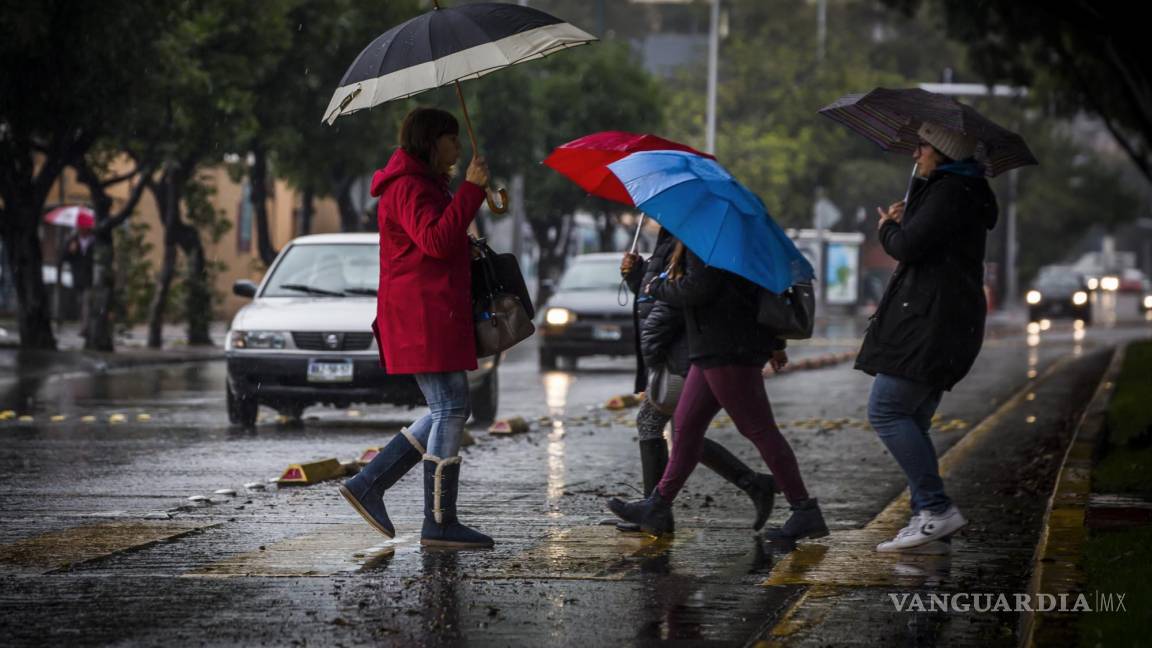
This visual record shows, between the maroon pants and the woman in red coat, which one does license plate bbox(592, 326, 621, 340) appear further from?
the woman in red coat

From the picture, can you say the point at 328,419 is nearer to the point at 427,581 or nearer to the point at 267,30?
the point at 427,581

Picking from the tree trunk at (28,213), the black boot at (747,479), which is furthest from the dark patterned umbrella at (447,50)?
the tree trunk at (28,213)

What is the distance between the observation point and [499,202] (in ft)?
26.6

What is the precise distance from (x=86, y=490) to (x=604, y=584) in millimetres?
4428

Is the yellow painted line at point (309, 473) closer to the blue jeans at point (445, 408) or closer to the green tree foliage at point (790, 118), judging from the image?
the blue jeans at point (445, 408)

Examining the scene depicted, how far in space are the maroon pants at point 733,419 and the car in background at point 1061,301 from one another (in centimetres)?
4601

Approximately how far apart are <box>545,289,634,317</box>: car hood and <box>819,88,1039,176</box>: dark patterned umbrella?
54.3 ft

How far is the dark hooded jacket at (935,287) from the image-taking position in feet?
26.0

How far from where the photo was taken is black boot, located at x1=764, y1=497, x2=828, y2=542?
846cm

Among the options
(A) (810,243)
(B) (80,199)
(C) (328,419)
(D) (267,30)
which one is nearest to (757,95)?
(A) (810,243)

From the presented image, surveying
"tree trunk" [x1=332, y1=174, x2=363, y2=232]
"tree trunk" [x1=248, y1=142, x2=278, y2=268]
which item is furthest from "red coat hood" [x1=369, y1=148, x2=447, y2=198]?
"tree trunk" [x1=332, y1=174, x2=363, y2=232]

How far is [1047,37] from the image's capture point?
23.4m

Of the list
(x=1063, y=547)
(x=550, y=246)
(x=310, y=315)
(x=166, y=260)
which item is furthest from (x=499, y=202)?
(x=550, y=246)

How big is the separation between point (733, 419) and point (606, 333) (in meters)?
16.8
